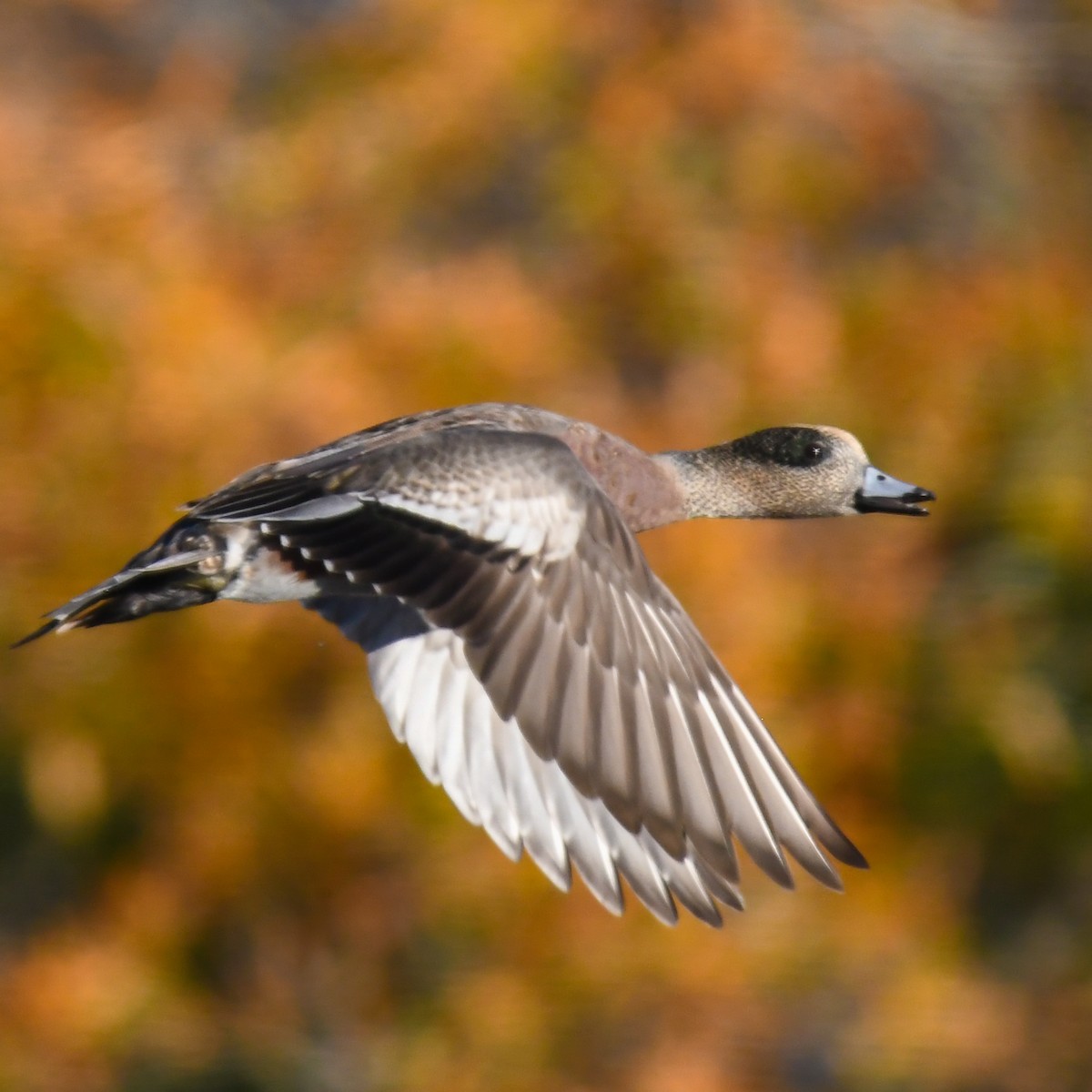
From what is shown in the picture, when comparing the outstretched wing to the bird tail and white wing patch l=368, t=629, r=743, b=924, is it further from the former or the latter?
the bird tail

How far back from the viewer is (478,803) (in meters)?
3.74

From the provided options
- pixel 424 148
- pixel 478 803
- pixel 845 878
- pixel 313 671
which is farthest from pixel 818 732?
pixel 478 803

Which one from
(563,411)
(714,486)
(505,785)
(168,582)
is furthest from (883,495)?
(563,411)

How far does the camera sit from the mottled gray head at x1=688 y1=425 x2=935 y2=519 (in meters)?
3.99

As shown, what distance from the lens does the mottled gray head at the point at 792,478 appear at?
3.99 meters

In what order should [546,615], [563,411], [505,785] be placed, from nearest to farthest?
1. [546,615]
2. [505,785]
3. [563,411]

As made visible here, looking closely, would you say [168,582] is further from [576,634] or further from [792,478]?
[792,478]

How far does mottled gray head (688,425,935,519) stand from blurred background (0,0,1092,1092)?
10.8ft

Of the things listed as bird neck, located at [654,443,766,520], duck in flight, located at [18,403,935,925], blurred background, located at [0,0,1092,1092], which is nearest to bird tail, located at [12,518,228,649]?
duck in flight, located at [18,403,935,925]

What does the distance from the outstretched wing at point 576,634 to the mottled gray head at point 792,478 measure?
679 millimetres

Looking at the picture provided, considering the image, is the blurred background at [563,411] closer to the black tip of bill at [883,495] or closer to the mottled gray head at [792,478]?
the mottled gray head at [792,478]

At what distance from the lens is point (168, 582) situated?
363cm

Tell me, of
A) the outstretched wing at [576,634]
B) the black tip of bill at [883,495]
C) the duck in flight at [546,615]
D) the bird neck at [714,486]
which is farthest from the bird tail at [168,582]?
the black tip of bill at [883,495]

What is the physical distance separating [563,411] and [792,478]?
4015 mm
